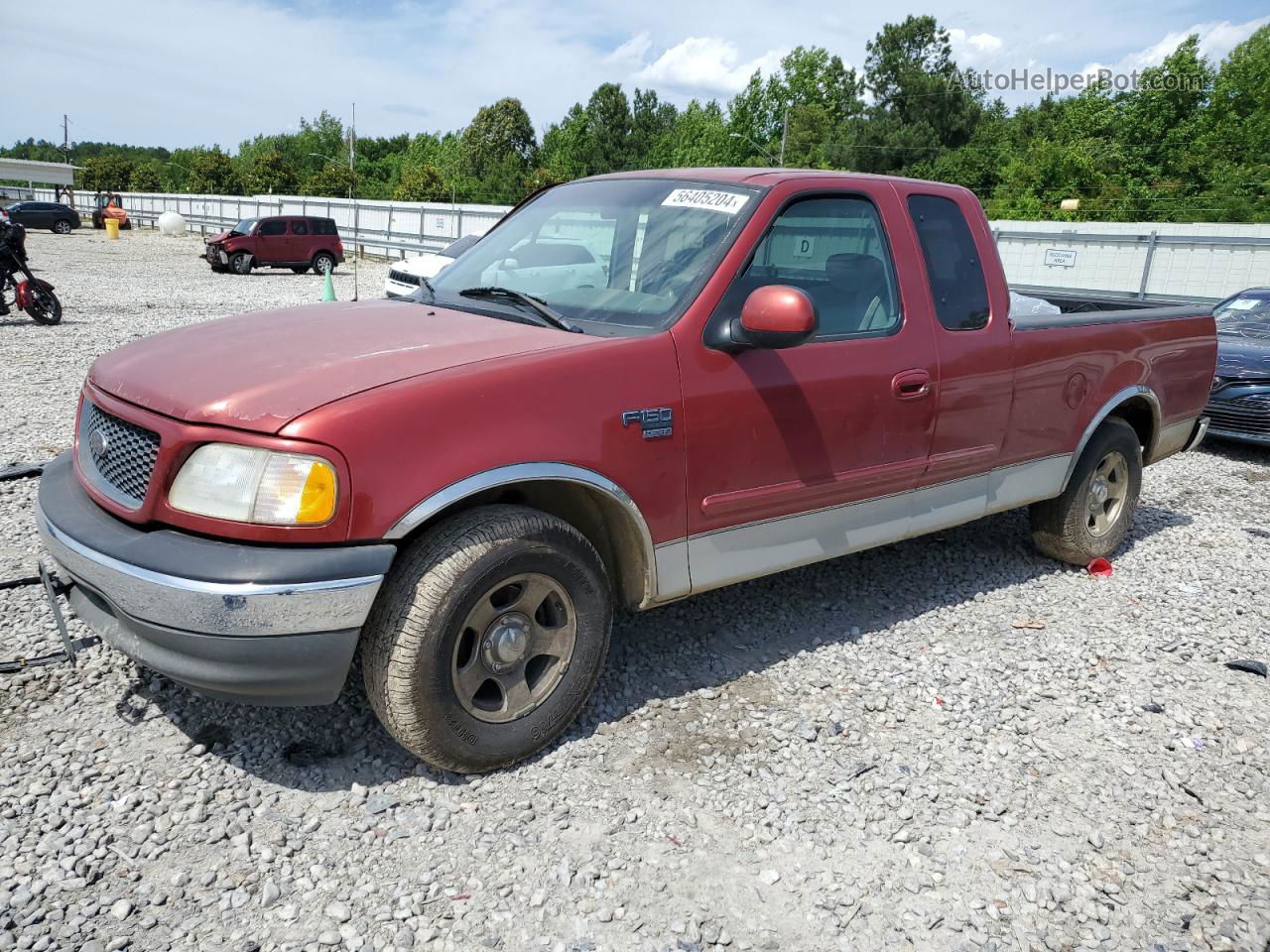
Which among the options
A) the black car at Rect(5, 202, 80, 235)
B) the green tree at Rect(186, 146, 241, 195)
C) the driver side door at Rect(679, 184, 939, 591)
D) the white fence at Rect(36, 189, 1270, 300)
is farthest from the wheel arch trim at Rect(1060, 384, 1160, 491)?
the green tree at Rect(186, 146, 241, 195)

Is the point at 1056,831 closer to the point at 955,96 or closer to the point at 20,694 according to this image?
the point at 20,694

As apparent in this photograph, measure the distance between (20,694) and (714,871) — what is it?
254cm

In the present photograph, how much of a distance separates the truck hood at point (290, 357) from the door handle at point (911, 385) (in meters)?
1.40

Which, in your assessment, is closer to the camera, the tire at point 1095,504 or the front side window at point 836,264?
the front side window at point 836,264

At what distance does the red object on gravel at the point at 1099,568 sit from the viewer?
17.7 ft

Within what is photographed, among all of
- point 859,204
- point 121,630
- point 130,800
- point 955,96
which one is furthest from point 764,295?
point 955,96

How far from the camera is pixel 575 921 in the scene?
257cm

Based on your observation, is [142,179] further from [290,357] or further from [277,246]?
[290,357]

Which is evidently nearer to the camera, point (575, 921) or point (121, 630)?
point (575, 921)

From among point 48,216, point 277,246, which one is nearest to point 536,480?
point 277,246

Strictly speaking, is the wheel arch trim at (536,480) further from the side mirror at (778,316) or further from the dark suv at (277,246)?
the dark suv at (277,246)

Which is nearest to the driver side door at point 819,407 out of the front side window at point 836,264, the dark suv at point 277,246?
the front side window at point 836,264

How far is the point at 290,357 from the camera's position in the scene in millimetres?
3000

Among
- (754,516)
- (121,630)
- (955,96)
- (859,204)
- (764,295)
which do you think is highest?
(955,96)
